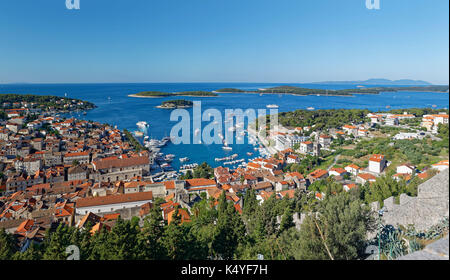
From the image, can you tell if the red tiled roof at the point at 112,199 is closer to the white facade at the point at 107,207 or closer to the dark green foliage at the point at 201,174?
the white facade at the point at 107,207

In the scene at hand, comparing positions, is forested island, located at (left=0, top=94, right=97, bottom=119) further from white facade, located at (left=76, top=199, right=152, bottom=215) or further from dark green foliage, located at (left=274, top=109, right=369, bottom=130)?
dark green foliage, located at (left=274, top=109, right=369, bottom=130)

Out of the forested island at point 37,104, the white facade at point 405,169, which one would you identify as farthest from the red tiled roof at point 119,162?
the forested island at point 37,104

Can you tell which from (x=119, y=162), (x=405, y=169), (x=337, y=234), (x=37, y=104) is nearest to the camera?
(x=337, y=234)

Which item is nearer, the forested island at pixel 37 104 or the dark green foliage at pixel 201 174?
the dark green foliage at pixel 201 174

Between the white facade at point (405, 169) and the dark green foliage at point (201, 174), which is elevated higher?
the white facade at point (405, 169)

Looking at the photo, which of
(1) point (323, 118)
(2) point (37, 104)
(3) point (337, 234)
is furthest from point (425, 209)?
(2) point (37, 104)

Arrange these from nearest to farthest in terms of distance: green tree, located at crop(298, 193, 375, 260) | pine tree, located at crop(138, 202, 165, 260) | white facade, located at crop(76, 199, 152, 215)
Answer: green tree, located at crop(298, 193, 375, 260) < pine tree, located at crop(138, 202, 165, 260) < white facade, located at crop(76, 199, 152, 215)

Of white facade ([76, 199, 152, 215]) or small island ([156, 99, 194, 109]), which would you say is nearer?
white facade ([76, 199, 152, 215])

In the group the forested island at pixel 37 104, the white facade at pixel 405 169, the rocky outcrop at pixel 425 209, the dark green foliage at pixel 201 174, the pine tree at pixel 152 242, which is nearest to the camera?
the rocky outcrop at pixel 425 209

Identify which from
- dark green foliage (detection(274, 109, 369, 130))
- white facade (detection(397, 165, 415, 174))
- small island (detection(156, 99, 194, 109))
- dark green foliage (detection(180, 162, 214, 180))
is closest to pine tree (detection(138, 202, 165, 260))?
white facade (detection(397, 165, 415, 174))

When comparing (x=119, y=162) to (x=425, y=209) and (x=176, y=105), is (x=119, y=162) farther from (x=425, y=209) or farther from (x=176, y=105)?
(x=176, y=105)
